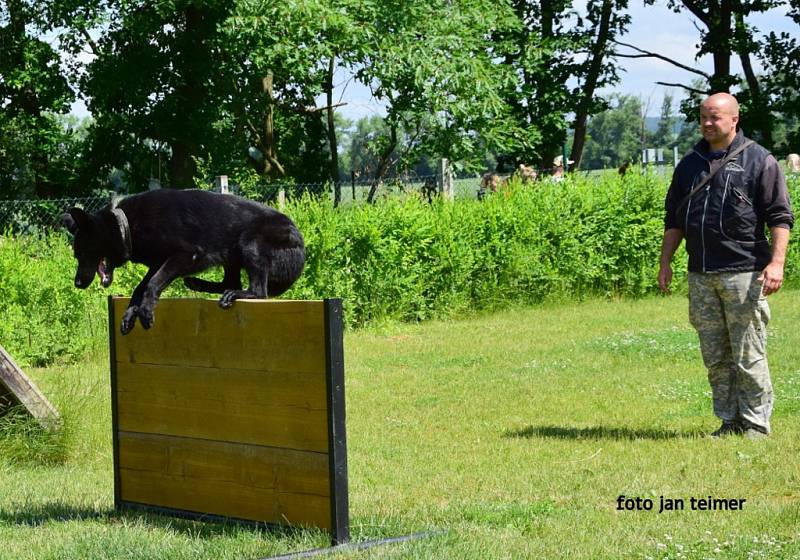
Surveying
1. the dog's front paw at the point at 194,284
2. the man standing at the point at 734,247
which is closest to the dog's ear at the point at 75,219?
the dog's front paw at the point at 194,284

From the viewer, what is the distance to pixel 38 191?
2711cm

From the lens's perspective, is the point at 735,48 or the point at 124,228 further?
the point at 735,48

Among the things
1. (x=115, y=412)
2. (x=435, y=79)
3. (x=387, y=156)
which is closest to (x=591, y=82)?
(x=387, y=156)

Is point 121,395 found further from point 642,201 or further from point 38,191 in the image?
point 38,191

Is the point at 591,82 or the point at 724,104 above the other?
the point at 591,82

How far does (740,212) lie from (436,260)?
919 centimetres

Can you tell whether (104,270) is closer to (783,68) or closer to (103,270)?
(103,270)

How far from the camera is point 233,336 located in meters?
5.62

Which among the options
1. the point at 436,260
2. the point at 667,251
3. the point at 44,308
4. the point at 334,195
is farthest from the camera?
the point at 334,195

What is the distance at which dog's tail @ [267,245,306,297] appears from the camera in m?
5.94

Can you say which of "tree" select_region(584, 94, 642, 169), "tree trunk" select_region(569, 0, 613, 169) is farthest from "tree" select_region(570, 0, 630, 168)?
"tree" select_region(584, 94, 642, 169)

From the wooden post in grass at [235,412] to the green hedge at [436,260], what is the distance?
6856 millimetres

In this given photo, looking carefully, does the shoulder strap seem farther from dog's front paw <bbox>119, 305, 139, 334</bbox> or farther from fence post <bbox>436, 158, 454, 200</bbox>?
fence post <bbox>436, 158, 454, 200</bbox>

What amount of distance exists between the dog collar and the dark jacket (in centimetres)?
401
